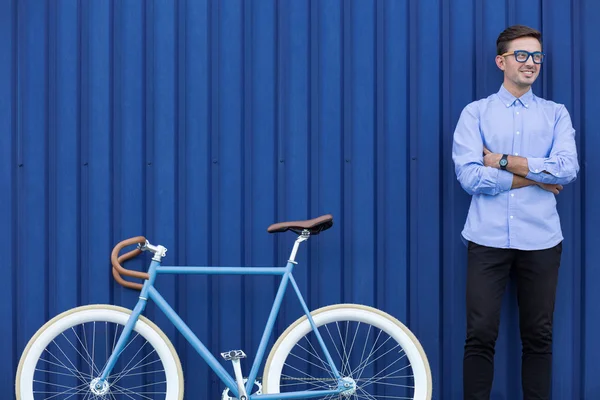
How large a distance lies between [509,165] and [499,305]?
758 millimetres

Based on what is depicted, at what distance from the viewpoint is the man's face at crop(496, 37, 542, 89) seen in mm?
4094

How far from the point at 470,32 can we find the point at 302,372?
7.25 feet

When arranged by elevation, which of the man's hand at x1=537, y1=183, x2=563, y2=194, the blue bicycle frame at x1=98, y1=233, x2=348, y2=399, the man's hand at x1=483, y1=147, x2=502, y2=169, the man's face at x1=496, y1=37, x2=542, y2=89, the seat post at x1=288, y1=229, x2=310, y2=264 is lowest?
the blue bicycle frame at x1=98, y1=233, x2=348, y2=399

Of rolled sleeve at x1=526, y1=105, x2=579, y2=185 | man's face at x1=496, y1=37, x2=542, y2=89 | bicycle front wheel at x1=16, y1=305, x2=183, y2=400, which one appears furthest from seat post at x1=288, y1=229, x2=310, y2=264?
man's face at x1=496, y1=37, x2=542, y2=89

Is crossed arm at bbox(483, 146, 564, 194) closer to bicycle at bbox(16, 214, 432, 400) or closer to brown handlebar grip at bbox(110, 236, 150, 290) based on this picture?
bicycle at bbox(16, 214, 432, 400)

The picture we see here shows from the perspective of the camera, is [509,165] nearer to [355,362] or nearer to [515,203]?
[515,203]

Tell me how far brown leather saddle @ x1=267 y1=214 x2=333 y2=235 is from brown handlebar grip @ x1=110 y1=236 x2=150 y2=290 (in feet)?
2.33

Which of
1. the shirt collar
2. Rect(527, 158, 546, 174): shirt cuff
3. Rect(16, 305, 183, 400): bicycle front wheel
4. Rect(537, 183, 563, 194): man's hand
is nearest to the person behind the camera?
Rect(527, 158, 546, 174): shirt cuff

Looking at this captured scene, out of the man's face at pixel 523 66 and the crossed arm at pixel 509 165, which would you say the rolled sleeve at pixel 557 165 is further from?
the man's face at pixel 523 66

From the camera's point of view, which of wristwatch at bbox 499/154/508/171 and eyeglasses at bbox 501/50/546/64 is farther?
eyeglasses at bbox 501/50/546/64

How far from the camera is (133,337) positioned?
4410mm

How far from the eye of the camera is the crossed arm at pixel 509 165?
3.95m

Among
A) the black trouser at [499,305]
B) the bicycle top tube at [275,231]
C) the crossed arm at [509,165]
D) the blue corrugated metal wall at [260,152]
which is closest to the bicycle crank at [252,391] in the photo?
the blue corrugated metal wall at [260,152]

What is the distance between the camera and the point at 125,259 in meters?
4.27
